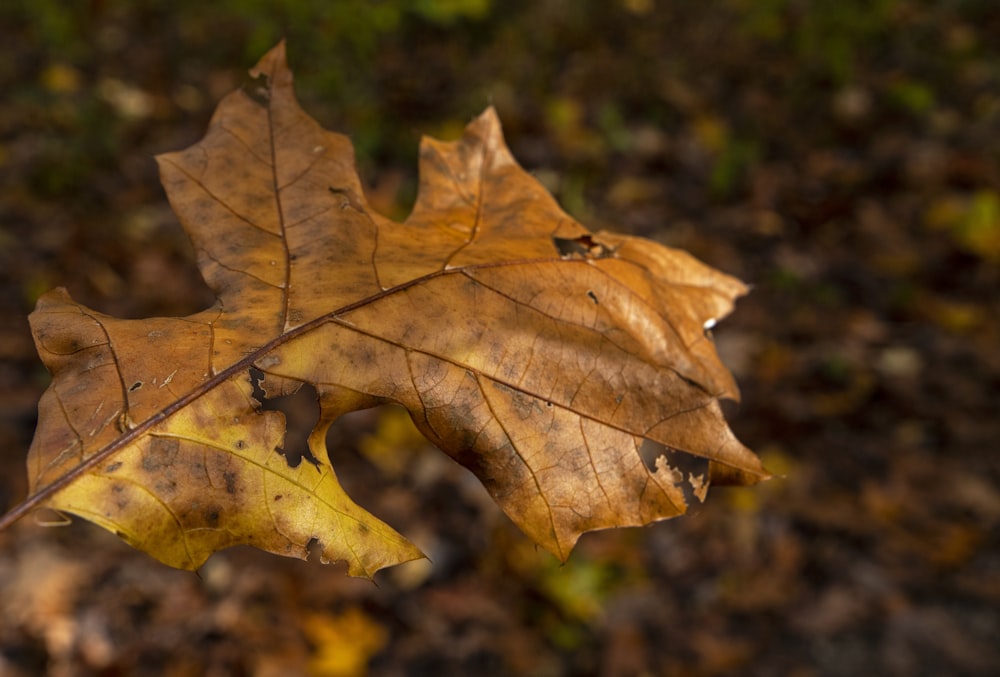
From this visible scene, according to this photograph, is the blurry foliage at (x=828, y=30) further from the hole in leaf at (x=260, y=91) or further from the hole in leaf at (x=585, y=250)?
the hole in leaf at (x=260, y=91)

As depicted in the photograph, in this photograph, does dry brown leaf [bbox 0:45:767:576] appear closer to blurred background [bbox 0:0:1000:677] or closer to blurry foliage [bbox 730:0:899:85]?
blurred background [bbox 0:0:1000:677]

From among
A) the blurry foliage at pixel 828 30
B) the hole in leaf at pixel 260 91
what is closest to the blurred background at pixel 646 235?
the blurry foliage at pixel 828 30

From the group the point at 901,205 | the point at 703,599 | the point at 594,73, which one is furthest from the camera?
the point at 594,73

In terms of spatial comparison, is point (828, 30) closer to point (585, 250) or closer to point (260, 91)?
point (585, 250)

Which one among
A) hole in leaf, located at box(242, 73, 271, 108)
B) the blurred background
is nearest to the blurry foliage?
the blurred background

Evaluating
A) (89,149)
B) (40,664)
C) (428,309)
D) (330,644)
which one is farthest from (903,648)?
(89,149)

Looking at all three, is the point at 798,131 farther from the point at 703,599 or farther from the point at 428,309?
the point at 428,309
